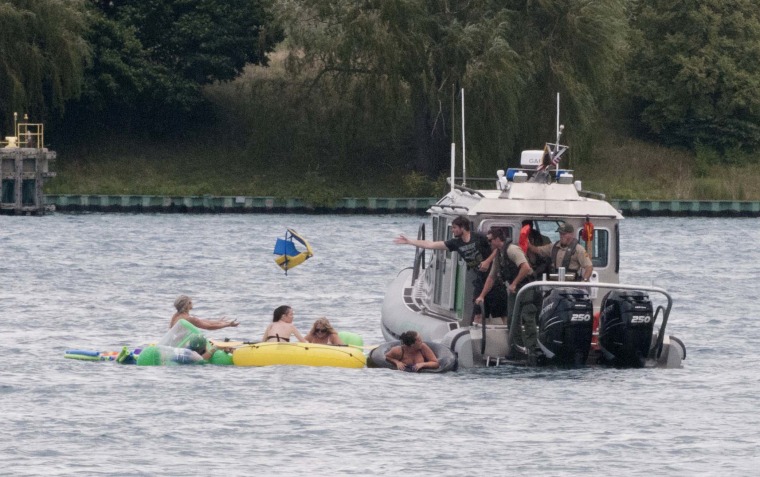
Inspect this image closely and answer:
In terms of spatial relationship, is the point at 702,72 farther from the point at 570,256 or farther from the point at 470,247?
the point at 470,247

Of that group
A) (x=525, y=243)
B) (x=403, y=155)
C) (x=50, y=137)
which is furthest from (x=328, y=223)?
(x=525, y=243)

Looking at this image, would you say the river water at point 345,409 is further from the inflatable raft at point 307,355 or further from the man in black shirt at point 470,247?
the man in black shirt at point 470,247

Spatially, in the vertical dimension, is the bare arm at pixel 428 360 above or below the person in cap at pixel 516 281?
below

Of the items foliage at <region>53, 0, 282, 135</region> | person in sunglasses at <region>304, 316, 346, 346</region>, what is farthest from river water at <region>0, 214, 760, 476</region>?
foliage at <region>53, 0, 282, 135</region>

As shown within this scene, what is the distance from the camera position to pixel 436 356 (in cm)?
2772

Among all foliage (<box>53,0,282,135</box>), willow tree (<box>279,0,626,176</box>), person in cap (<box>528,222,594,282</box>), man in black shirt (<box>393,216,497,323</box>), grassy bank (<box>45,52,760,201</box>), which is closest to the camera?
person in cap (<box>528,222,594,282</box>)

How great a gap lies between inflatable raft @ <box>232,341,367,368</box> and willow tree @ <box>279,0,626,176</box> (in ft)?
140

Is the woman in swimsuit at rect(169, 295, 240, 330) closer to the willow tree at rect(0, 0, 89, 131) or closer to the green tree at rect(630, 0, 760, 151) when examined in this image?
the willow tree at rect(0, 0, 89, 131)

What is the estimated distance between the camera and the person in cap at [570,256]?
27.0m

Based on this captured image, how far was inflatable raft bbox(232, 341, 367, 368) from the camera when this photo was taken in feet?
93.6

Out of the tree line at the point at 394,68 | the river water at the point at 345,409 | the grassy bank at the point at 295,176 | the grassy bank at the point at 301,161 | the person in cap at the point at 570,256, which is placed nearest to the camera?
the river water at the point at 345,409

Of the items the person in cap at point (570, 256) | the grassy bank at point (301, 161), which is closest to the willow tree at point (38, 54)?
the grassy bank at point (301, 161)

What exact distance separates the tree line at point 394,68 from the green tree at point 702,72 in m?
0.10

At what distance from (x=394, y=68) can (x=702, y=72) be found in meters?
20.4
